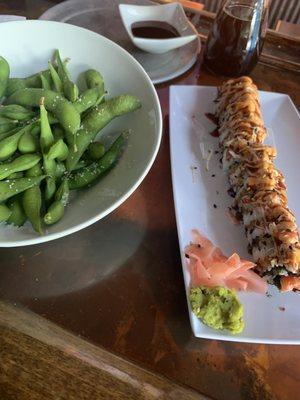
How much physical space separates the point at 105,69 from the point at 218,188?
0.35 m

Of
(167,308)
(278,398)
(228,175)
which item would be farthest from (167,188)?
(278,398)

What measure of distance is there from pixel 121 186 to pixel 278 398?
1.37 feet

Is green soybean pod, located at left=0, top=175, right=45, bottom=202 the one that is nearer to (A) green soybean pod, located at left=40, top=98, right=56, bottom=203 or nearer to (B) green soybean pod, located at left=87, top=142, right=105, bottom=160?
(A) green soybean pod, located at left=40, top=98, right=56, bottom=203

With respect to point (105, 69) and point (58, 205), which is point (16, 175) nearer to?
point (58, 205)

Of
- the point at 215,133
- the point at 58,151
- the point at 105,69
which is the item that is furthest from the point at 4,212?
the point at 215,133

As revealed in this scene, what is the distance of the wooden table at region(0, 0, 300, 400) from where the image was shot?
63cm

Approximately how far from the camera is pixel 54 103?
764 millimetres

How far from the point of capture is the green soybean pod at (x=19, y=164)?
26.8 inches

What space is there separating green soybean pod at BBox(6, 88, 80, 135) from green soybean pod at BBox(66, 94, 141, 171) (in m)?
0.03

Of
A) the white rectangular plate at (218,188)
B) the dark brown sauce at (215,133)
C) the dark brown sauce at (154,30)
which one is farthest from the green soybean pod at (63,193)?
the dark brown sauce at (154,30)

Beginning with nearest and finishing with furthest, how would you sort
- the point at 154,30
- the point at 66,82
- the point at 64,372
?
the point at 64,372 < the point at 66,82 < the point at 154,30

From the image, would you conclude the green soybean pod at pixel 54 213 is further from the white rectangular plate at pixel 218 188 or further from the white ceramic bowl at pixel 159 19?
the white ceramic bowl at pixel 159 19

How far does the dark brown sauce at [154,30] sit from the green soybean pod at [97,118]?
38cm

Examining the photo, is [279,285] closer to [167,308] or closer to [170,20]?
[167,308]
